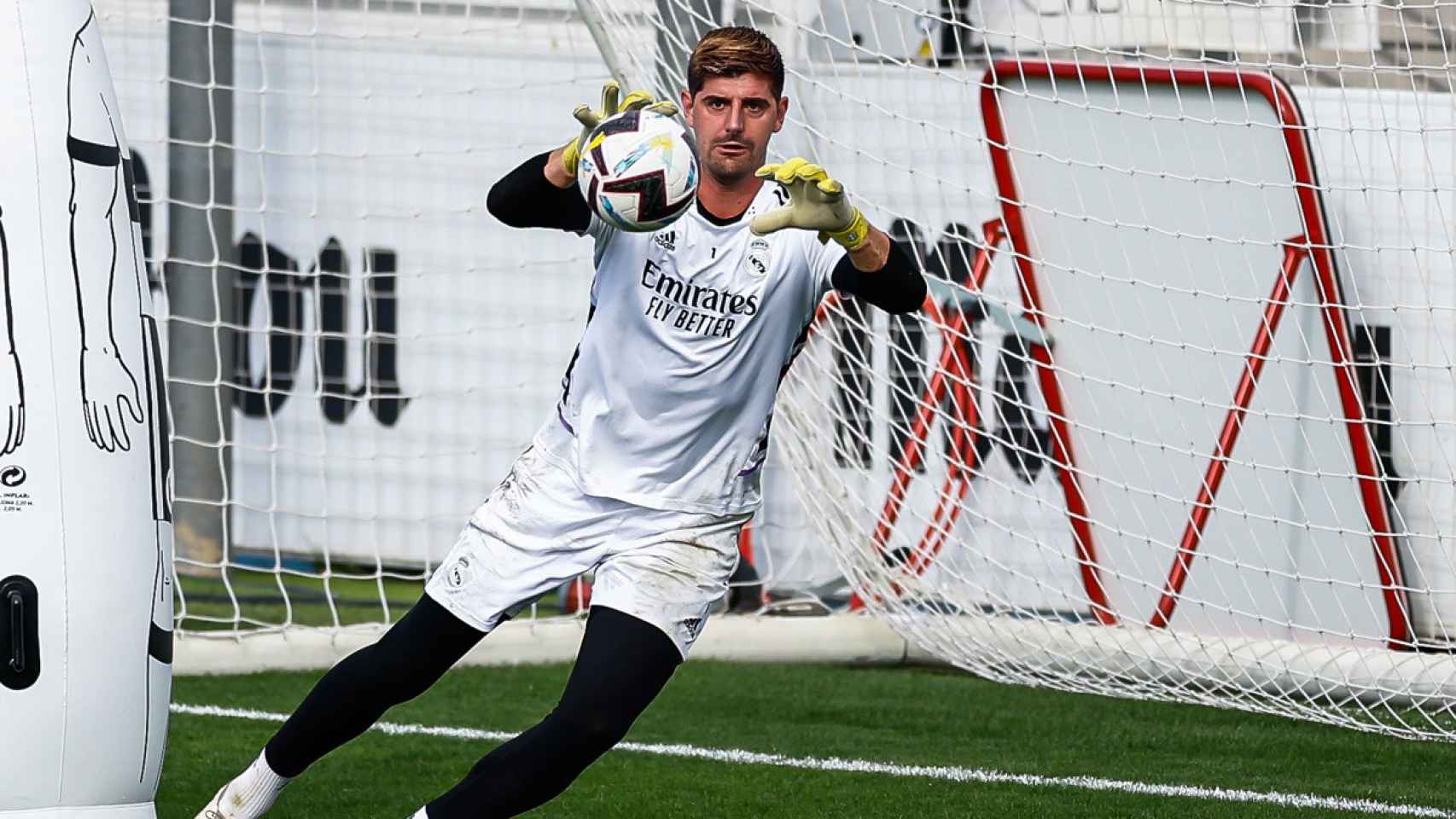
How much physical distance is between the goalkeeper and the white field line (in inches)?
61.4

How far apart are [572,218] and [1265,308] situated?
9.80ft

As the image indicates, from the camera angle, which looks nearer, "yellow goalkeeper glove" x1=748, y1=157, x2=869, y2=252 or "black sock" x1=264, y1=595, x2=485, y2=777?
"yellow goalkeeper glove" x1=748, y1=157, x2=869, y2=252

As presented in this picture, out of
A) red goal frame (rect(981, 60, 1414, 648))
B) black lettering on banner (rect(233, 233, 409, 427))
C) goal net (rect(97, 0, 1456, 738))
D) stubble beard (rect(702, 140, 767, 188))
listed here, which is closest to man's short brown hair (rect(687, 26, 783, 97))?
stubble beard (rect(702, 140, 767, 188))

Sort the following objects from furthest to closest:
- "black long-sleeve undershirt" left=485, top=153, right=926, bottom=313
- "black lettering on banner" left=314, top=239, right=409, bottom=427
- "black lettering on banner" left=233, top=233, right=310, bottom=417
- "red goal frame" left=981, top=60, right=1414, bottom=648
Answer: "black lettering on banner" left=233, top=233, right=310, bottom=417 < "black lettering on banner" left=314, top=239, right=409, bottom=427 < "red goal frame" left=981, top=60, right=1414, bottom=648 < "black long-sleeve undershirt" left=485, top=153, right=926, bottom=313

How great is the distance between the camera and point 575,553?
3.89m

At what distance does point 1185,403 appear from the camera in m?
6.49

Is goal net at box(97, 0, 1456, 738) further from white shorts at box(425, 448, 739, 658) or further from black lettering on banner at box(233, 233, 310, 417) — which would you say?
white shorts at box(425, 448, 739, 658)

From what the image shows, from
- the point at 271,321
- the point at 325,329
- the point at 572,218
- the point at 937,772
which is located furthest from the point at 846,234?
the point at 271,321

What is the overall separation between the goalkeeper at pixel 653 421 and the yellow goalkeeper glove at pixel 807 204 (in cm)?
20

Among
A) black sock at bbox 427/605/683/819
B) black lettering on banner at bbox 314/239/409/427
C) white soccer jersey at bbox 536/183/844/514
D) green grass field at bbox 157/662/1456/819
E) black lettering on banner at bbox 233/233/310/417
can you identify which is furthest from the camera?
black lettering on banner at bbox 233/233/310/417

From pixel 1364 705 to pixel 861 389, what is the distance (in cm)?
179

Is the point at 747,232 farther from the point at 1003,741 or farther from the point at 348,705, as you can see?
the point at 1003,741

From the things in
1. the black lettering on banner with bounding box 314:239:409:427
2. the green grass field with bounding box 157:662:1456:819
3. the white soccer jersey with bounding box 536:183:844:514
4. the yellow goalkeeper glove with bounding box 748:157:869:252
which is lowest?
the green grass field with bounding box 157:662:1456:819

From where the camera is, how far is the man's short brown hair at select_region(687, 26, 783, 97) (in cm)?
375
